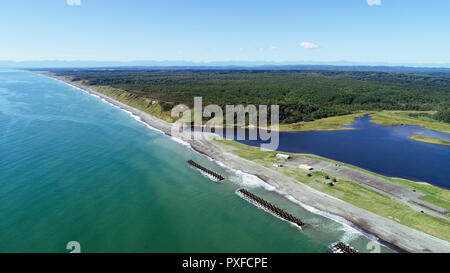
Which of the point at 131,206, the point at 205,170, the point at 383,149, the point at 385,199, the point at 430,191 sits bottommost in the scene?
the point at 131,206

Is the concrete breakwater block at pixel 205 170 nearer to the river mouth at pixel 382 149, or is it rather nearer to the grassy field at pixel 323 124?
the river mouth at pixel 382 149

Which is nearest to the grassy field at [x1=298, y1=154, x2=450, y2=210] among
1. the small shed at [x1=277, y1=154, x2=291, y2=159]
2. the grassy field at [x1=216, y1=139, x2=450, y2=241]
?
the grassy field at [x1=216, y1=139, x2=450, y2=241]

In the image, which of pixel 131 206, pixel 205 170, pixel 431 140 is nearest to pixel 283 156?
pixel 205 170

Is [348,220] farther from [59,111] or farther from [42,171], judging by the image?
[59,111]

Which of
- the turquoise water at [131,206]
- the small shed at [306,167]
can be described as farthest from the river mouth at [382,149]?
the turquoise water at [131,206]

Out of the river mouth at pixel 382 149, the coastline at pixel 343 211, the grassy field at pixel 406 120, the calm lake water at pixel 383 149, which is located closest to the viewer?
the coastline at pixel 343 211

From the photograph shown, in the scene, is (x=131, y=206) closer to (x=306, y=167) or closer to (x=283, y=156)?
(x=283, y=156)
